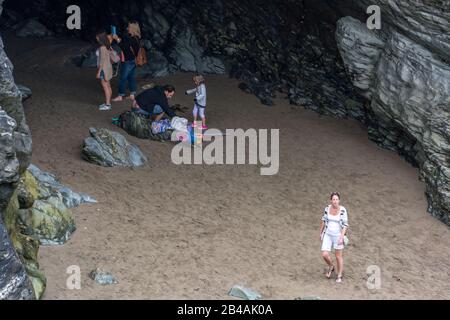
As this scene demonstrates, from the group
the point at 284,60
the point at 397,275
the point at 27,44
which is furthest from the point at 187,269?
the point at 27,44

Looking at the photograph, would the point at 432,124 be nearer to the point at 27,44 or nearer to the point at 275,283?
A: the point at 275,283

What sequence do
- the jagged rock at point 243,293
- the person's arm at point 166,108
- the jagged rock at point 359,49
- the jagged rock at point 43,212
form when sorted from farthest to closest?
the person's arm at point 166,108, the jagged rock at point 359,49, the jagged rock at point 43,212, the jagged rock at point 243,293

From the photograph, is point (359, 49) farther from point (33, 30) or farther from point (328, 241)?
point (33, 30)

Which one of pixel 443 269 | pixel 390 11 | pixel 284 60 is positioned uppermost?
pixel 390 11

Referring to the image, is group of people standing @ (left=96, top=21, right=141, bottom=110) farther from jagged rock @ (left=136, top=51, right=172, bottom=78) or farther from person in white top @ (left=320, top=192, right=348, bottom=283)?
person in white top @ (left=320, top=192, right=348, bottom=283)

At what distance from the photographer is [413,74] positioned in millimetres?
16375

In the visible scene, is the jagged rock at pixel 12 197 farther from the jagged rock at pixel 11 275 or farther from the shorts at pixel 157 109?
the shorts at pixel 157 109

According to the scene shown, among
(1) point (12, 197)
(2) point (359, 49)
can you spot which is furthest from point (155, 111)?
(1) point (12, 197)

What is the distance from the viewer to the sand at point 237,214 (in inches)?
499

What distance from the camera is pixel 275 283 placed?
12.7 metres

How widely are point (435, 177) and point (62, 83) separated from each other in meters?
11.2

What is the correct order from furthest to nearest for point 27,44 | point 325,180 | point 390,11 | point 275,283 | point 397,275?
point 27,44
point 325,180
point 390,11
point 397,275
point 275,283

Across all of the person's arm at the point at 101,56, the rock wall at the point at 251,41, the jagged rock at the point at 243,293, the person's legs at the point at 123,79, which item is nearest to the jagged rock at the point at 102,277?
the jagged rock at the point at 243,293

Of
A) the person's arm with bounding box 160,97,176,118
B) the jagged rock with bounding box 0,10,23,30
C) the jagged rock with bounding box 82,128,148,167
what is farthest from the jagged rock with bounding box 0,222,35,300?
the jagged rock with bounding box 0,10,23,30
